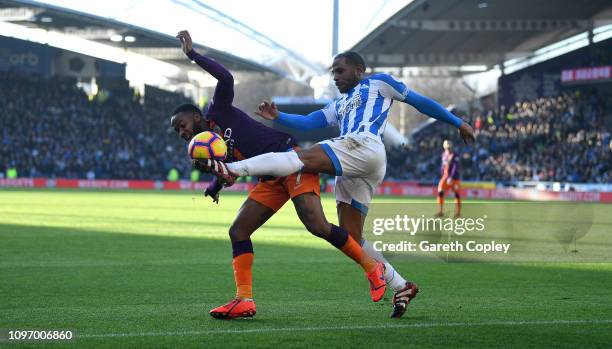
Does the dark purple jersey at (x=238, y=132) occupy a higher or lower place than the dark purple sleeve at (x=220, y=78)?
lower

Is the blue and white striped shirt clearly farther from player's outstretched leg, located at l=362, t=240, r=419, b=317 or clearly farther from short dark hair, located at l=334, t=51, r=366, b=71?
player's outstretched leg, located at l=362, t=240, r=419, b=317

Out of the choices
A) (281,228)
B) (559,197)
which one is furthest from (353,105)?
(559,197)

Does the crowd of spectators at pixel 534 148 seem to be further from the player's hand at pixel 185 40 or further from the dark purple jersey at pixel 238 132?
the player's hand at pixel 185 40

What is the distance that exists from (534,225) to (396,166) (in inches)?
1531

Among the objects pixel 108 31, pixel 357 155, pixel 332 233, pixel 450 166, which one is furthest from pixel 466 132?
pixel 108 31

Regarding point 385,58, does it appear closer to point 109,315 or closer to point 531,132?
point 531,132

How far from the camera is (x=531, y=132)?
4972 cm

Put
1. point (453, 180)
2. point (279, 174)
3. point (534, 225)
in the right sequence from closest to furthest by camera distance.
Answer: point (279, 174), point (534, 225), point (453, 180)

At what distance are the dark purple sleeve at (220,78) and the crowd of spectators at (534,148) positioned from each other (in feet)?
120

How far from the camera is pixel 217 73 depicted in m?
7.68

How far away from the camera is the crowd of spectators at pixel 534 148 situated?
146ft

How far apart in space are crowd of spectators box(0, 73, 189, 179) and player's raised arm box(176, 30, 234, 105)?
46.5 metres

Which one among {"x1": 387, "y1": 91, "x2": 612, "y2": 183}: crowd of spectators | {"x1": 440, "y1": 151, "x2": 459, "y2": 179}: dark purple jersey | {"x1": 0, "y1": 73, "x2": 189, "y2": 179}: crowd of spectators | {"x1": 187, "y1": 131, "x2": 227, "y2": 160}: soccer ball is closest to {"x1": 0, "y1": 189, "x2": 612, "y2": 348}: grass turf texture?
{"x1": 187, "y1": 131, "x2": 227, "y2": 160}: soccer ball

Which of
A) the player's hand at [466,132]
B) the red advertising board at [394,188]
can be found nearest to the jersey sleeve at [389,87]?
the player's hand at [466,132]
